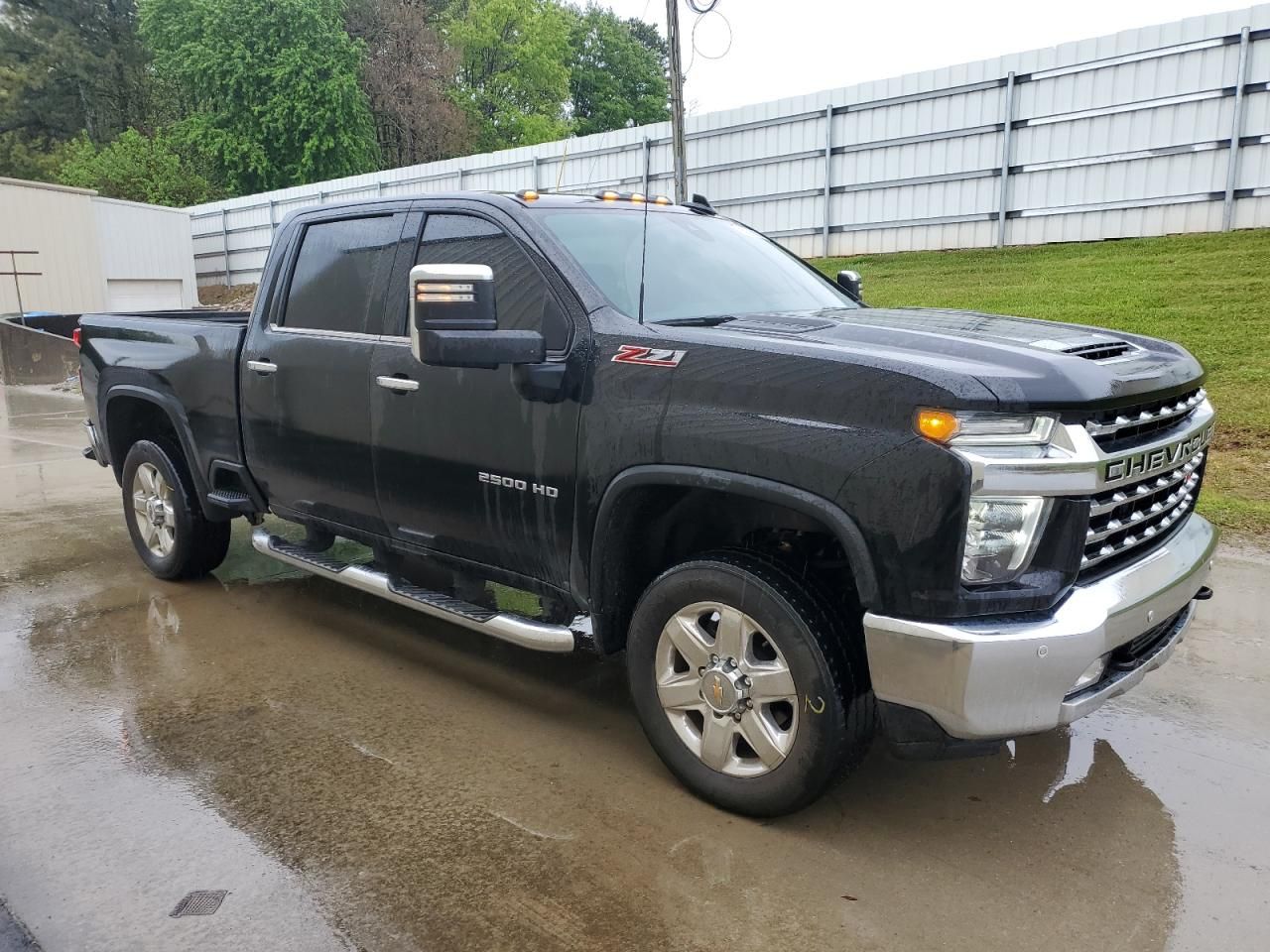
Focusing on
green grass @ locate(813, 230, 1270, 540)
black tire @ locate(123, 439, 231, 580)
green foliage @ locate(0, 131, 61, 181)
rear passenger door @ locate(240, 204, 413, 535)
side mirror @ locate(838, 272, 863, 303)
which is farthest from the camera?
green foliage @ locate(0, 131, 61, 181)

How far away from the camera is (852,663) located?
2.86m

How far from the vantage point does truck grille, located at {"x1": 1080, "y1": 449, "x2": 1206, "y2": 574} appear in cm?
274


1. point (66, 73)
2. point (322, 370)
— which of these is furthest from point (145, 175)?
A: point (322, 370)

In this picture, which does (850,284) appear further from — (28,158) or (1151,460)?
(28,158)

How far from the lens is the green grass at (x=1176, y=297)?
22.5 ft

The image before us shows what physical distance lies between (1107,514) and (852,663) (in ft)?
2.67

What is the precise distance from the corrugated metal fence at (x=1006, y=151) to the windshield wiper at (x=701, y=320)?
722 cm

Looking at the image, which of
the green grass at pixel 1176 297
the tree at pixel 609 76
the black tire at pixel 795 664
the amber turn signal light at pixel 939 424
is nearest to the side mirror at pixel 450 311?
the black tire at pixel 795 664

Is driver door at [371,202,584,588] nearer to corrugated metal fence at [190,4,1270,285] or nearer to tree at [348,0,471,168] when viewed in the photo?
corrugated metal fence at [190,4,1270,285]

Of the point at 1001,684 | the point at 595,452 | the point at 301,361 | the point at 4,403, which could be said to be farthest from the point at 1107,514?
the point at 4,403

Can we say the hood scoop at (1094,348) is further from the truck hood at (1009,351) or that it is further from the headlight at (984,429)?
the headlight at (984,429)

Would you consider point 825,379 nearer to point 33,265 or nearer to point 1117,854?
point 1117,854

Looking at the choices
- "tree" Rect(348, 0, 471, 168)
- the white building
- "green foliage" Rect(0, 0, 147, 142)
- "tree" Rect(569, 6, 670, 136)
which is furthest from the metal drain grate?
"tree" Rect(569, 6, 670, 136)

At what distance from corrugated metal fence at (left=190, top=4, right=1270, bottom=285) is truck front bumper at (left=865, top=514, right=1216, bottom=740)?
28.1ft
